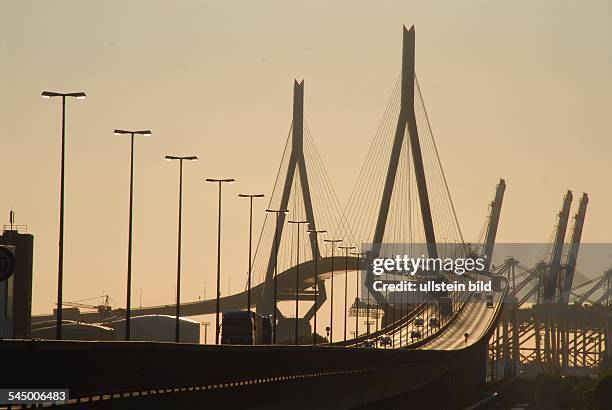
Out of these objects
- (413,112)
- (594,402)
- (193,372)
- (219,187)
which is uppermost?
(413,112)

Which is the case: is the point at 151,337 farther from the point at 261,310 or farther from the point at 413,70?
the point at 261,310

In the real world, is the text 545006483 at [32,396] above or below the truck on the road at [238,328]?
above

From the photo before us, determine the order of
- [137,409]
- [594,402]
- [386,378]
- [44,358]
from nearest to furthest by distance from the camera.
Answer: [44,358]
[137,409]
[386,378]
[594,402]

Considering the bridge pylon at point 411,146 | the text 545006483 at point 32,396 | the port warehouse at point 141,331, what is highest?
the bridge pylon at point 411,146

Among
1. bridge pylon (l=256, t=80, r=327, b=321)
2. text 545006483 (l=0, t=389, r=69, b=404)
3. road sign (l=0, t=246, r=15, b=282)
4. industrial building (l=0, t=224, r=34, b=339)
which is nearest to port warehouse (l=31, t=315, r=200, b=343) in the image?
bridge pylon (l=256, t=80, r=327, b=321)

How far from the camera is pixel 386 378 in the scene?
296 feet

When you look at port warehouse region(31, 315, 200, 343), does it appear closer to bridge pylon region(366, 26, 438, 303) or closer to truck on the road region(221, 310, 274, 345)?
bridge pylon region(366, 26, 438, 303)

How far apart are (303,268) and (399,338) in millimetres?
26773

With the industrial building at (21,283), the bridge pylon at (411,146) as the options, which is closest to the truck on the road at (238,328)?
the industrial building at (21,283)

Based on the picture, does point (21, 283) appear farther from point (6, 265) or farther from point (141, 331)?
point (141, 331)

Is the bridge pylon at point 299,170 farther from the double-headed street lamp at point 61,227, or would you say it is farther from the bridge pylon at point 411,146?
the double-headed street lamp at point 61,227

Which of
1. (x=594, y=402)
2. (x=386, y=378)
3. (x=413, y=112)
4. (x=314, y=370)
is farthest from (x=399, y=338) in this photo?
(x=314, y=370)

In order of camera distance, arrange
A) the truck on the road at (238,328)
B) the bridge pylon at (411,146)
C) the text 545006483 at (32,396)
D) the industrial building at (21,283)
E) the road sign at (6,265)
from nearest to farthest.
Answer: the text 545006483 at (32,396) → the road sign at (6,265) → the industrial building at (21,283) → the truck on the road at (238,328) → the bridge pylon at (411,146)

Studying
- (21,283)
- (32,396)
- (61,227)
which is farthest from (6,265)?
(21,283)
